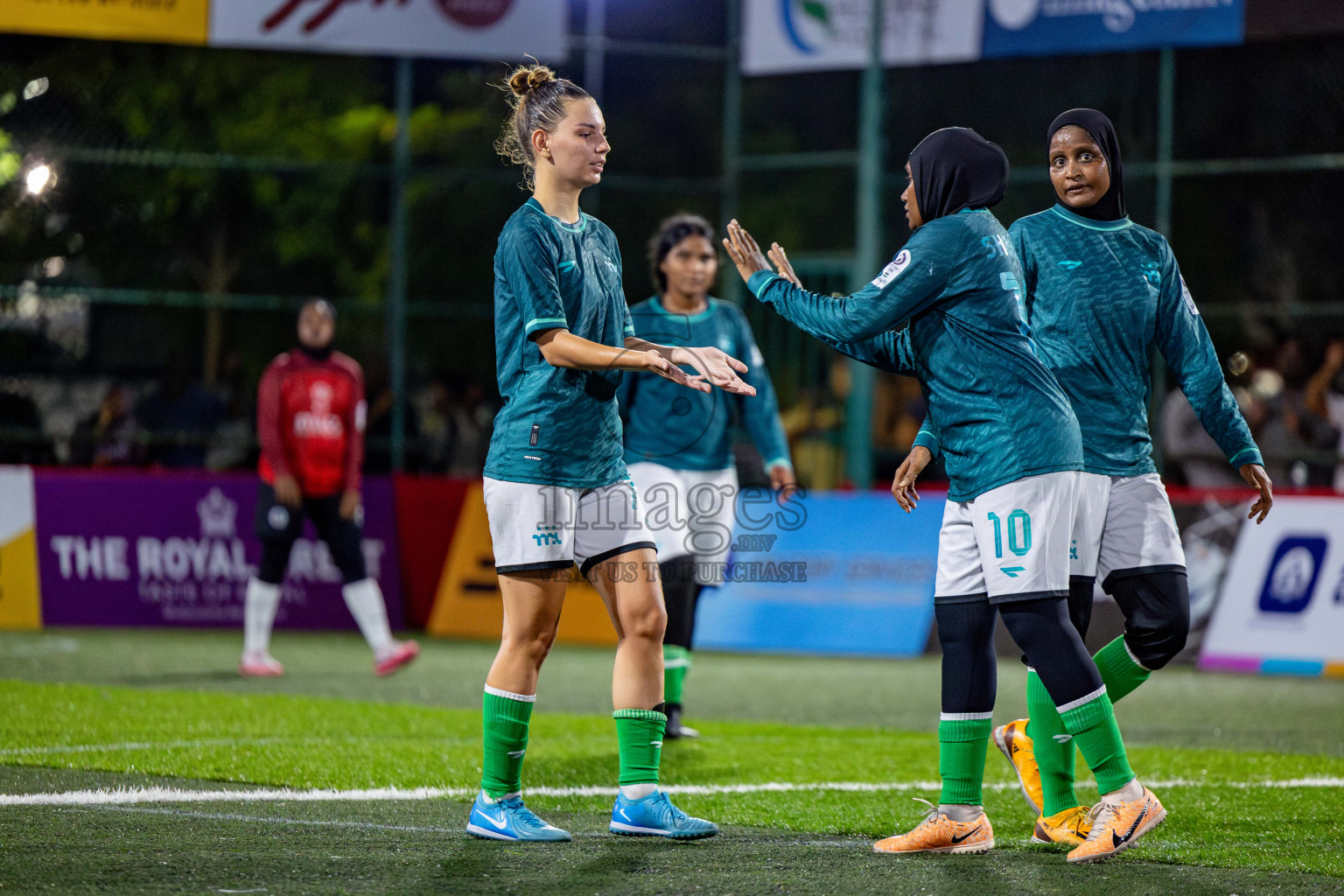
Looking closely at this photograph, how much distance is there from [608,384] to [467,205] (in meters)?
13.4

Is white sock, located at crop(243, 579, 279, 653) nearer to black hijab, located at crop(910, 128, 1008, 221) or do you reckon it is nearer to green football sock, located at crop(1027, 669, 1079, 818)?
green football sock, located at crop(1027, 669, 1079, 818)

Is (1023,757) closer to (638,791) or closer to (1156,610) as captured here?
(1156,610)

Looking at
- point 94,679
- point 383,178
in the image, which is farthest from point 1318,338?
point 94,679

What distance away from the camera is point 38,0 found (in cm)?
1617

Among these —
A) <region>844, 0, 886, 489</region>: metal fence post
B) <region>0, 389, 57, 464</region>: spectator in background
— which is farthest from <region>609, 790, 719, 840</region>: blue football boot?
<region>844, 0, 886, 489</region>: metal fence post

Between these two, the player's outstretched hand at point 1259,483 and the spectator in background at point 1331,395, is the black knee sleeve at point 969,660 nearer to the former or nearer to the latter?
the player's outstretched hand at point 1259,483

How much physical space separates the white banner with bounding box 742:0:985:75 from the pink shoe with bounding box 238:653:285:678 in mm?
9371

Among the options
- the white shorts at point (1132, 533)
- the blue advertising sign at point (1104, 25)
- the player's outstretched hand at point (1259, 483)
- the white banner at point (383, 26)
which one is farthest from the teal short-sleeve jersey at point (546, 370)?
the white banner at point (383, 26)

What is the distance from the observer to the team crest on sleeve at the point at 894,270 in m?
5.04

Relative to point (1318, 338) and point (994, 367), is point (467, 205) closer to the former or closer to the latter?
point (1318, 338)

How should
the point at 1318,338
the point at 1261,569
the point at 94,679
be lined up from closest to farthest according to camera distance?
the point at 94,679, the point at 1261,569, the point at 1318,338

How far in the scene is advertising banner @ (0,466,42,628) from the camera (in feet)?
42.8

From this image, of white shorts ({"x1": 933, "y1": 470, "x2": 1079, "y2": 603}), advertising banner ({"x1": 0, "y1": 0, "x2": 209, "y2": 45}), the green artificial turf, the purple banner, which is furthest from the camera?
advertising banner ({"x1": 0, "y1": 0, "x2": 209, "y2": 45})

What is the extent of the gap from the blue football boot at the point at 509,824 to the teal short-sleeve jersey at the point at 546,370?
1000 mm
